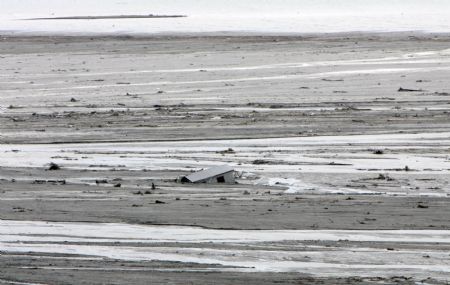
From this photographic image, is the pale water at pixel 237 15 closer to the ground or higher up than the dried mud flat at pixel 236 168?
closer to the ground

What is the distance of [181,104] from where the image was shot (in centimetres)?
2242

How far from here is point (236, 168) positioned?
15.2 metres

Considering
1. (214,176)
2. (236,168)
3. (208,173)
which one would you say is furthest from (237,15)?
(214,176)

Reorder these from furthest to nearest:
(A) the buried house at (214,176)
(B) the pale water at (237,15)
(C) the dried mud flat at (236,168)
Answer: (B) the pale water at (237,15) → (A) the buried house at (214,176) → (C) the dried mud flat at (236,168)

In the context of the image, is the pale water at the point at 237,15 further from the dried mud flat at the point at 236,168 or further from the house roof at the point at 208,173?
the house roof at the point at 208,173

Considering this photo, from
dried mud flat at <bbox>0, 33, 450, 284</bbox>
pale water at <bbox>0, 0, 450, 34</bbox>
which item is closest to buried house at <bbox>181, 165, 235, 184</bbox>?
dried mud flat at <bbox>0, 33, 450, 284</bbox>

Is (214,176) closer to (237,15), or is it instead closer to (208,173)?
(208,173)

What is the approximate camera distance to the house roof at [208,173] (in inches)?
557

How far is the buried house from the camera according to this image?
14102 millimetres

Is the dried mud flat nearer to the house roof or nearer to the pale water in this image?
the house roof

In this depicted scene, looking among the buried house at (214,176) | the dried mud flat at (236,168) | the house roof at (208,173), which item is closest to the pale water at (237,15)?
the dried mud flat at (236,168)

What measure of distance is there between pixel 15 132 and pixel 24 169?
3708mm

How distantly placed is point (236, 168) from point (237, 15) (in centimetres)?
3804

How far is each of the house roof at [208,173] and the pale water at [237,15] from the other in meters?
26.9
